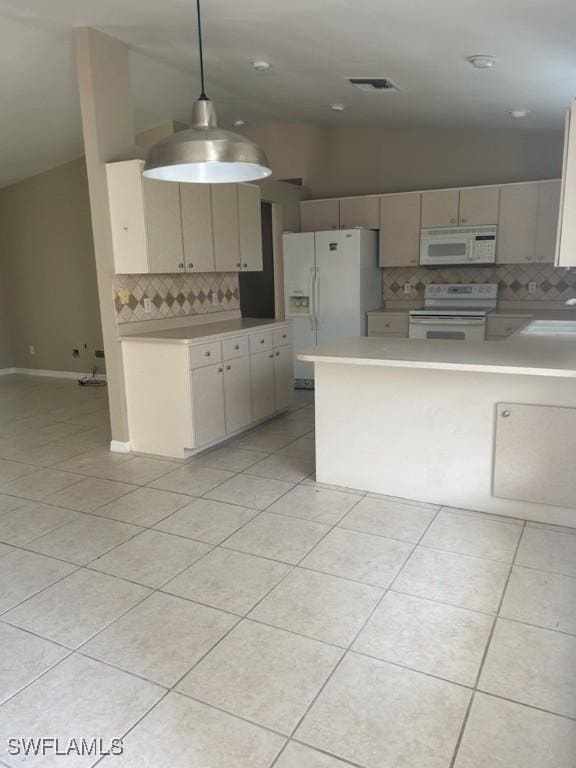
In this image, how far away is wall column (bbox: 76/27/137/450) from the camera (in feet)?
12.7

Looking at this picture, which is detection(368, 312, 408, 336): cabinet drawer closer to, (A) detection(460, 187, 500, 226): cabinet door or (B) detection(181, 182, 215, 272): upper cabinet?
(A) detection(460, 187, 500, 226): cabinet door

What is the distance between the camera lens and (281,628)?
7.29ft

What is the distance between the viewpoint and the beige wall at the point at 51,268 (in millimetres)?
6863

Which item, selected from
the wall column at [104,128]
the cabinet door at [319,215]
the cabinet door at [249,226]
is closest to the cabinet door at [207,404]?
the wall column at [104,128]

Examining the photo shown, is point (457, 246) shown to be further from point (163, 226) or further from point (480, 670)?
point (480, 670)

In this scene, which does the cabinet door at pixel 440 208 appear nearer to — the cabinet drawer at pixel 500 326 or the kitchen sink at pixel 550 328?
the cabinet drawer at pixel 500 326

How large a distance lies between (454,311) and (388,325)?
695 mm

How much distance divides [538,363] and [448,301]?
3482 millimetres

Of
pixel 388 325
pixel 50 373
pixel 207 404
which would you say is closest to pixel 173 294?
pixel 207 404

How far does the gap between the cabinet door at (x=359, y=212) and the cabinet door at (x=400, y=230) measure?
90mm

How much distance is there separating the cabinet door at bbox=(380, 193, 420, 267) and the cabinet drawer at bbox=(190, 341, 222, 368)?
273cm

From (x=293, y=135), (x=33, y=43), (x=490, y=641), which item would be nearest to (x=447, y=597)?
(x=490, y=641)

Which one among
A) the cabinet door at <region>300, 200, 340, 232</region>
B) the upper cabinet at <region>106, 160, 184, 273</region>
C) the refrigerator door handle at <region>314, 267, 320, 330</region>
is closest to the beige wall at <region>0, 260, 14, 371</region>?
the cabinet door at <region>300, 200, 340, 232</region>

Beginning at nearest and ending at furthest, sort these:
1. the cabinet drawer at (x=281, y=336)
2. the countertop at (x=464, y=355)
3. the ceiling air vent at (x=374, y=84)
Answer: the countertop at (x=464, y=355), the ceiling air vent at (x=374, y=84), the cabinet drawer at (x=281, y=336)
